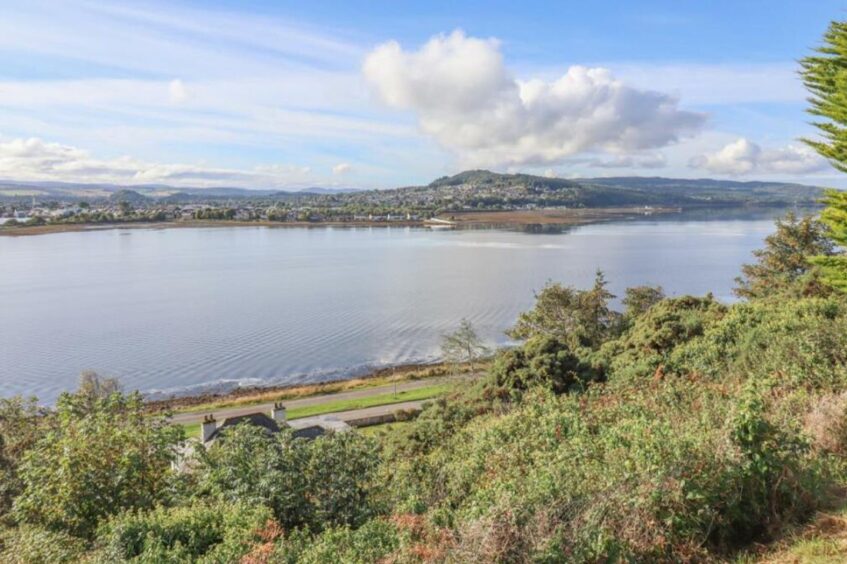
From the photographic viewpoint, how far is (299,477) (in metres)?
7.84

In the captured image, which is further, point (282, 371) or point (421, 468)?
point (282, 371)

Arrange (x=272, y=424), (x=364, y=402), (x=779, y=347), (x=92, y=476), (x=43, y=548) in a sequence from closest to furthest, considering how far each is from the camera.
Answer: (x=43, y=548)
(x=92, y=476)
(x=779, y=347)
(x=272, y=424)
(x=364, y=402)

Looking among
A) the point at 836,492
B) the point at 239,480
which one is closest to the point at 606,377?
the point at 836,492

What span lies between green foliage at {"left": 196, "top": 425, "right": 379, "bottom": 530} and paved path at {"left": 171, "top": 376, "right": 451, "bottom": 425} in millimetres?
18975

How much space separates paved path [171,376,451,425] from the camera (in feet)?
93.1

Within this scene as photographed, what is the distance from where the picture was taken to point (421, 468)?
30.4ft

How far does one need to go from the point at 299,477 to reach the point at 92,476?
3.62 metres

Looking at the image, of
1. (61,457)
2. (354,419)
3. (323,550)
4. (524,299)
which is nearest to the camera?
(323,550)

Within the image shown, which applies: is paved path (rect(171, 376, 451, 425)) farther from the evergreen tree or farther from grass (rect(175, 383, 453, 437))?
the evergreen tree

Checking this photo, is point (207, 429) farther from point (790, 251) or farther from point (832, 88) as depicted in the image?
point (790, 251)

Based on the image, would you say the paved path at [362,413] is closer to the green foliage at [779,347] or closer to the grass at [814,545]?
the green foliage at [779,347]

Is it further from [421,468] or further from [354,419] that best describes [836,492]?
[354,419]

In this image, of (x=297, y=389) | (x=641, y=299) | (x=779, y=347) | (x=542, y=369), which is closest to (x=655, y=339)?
(x=542, y=369)

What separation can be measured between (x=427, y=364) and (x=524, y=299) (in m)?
17.0
